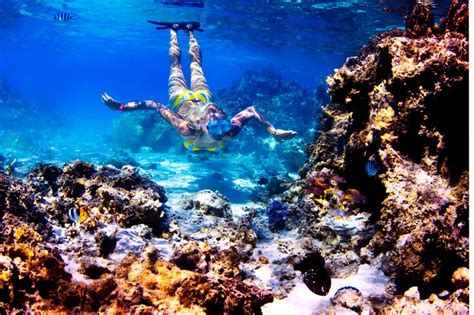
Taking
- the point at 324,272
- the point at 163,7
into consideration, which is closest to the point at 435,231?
the point at 324,272

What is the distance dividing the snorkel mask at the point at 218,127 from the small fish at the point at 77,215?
2392mm

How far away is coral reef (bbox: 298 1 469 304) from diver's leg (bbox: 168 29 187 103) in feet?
14.8

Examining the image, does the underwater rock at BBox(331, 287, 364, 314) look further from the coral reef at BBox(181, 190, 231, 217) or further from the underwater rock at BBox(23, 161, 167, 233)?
the coral reef at BBox(181, 190, 231, 217)

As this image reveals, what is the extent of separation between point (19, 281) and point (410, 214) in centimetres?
397

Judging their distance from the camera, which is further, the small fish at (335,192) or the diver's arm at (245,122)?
the diver's arm at (245,122)

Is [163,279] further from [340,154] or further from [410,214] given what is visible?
[340,154]

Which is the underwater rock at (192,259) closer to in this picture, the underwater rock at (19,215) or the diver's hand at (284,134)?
the underwater rock at (19,215)

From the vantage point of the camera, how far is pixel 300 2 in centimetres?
2012

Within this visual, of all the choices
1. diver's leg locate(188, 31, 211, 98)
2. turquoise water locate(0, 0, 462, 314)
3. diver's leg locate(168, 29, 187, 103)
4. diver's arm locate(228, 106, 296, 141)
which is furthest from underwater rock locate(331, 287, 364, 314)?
diver's leg locate(188, 31, 211, 98)

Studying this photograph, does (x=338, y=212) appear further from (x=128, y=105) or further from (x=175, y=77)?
(x=175, y=77)

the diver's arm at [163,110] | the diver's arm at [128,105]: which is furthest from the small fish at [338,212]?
the diver's arm at [128,105]

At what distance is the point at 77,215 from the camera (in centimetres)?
490

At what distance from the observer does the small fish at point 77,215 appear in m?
4.84

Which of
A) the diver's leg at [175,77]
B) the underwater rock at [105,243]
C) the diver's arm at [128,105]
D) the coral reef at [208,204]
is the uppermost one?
the diver's leg at [175,77]
